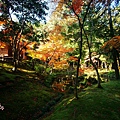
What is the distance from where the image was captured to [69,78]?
25109 millimetres

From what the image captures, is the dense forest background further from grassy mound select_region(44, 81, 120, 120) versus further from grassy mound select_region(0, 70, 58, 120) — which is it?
grassy mound select_region(44, 81, 120, 120)

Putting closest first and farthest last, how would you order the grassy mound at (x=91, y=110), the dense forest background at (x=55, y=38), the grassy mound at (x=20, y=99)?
the grassy mound at (x=91, y=110)
the grassy mound at (x=20, y=99)
the dense forest background at (x=55, y=38)

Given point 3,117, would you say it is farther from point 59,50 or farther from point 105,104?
point 59,50

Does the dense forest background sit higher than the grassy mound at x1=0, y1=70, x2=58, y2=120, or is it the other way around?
the dense forest background

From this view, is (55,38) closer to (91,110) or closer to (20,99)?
(20,99)

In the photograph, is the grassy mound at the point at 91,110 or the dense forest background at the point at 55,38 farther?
the dense forest background at the point at 55,38

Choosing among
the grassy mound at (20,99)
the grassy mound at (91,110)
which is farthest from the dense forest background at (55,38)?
the grassy mound at (91,110)

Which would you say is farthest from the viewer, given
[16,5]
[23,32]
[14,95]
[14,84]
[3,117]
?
[23,32]

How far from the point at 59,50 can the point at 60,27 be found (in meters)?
3.26

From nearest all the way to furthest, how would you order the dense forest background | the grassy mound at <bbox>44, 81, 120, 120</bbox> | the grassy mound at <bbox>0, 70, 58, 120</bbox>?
the grassy mound at <bbox>44, 81, 120, 120</bbox> → the grassy mound at <bbox>0, 70, 58, 120</bbox> → the dense forest background

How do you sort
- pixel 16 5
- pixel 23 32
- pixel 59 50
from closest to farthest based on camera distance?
pixel 16 5 < pixel 23 32 < pixel 59 50

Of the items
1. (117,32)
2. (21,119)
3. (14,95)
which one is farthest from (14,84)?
(117,32)

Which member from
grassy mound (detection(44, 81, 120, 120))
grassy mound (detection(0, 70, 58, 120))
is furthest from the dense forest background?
grassy mound (detection(44, 81, 120, 120))

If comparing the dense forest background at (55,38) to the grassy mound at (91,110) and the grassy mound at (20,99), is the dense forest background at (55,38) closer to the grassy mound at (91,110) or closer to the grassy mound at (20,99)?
the grassy mound at (20,99)
